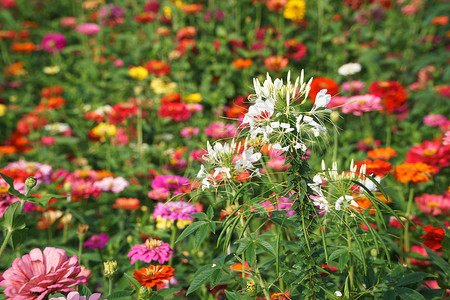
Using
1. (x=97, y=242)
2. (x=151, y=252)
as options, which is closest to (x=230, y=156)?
(x=151, y=252)

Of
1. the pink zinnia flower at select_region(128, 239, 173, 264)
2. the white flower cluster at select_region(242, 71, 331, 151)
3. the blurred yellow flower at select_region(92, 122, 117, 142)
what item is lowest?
the blurred yellow flower at select_region(92, 122, 117, 142)

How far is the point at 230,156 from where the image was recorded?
0.91m

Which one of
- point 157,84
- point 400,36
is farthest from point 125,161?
point 400,36

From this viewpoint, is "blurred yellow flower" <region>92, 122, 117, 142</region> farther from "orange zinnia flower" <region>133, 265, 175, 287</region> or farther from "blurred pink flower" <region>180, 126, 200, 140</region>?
"orange zinnia flower" <region>133, 265, 175, 287</region>

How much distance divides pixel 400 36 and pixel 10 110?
323 cm

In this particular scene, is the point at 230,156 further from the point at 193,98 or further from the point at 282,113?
the point at 193,98

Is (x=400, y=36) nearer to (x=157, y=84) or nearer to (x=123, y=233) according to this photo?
(x=157, y=84)

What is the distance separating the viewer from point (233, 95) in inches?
116

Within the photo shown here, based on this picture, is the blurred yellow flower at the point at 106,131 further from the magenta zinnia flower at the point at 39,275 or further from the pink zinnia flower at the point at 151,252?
the magenta zinnia flower at the point at 39,275

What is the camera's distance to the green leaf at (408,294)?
35.2 inches

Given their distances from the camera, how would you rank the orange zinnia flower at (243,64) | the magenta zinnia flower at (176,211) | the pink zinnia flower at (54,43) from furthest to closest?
the pink zinnia flower at (54,43)
the orange zinnia flower at (243,64)
the magenta zinnia flower at (176,211)

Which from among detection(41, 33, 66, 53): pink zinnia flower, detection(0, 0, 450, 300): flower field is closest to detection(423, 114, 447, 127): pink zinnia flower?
detection(0, 0, 450, 300): flower field

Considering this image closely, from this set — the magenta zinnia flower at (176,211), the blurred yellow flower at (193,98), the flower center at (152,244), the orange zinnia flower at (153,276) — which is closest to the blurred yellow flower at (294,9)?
the blurred yellow flower at (193,98)

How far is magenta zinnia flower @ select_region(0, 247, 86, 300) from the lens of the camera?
849 millimetres
